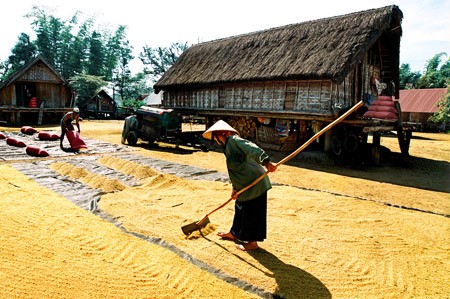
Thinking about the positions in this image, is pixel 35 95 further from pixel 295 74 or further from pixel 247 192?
pixel 247 192

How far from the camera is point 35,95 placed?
2388cm

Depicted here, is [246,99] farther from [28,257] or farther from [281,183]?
[28,257]

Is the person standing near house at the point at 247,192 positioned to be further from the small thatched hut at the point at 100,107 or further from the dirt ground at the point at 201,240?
the small thatched hut at the point at 100,107

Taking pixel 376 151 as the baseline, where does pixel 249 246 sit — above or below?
below

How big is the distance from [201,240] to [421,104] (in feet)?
108

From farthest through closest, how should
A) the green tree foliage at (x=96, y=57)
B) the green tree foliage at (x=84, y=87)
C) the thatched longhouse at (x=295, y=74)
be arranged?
the green tree foliage at (x=96, y=57) < the green tree foliage at (x=84, y=87) < the thatched longhouse at (x=295, y=74)

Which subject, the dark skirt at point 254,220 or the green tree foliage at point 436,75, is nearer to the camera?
the dark skirt at point 254,220

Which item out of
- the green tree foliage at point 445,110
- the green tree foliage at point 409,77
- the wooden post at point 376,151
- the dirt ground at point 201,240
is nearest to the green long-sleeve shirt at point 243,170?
the dirt ground at point 201,240

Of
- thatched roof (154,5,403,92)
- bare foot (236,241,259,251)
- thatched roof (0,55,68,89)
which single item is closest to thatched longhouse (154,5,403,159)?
thatched roof (154,5,403,92)

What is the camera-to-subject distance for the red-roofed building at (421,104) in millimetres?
28891

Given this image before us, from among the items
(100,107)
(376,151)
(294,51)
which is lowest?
(376,151)

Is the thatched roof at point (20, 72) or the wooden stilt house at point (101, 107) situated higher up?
the thatched roof at point (20, 72)

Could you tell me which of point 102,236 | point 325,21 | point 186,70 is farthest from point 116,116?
point 102,236

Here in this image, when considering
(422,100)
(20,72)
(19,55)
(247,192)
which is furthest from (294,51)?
(19,55)
